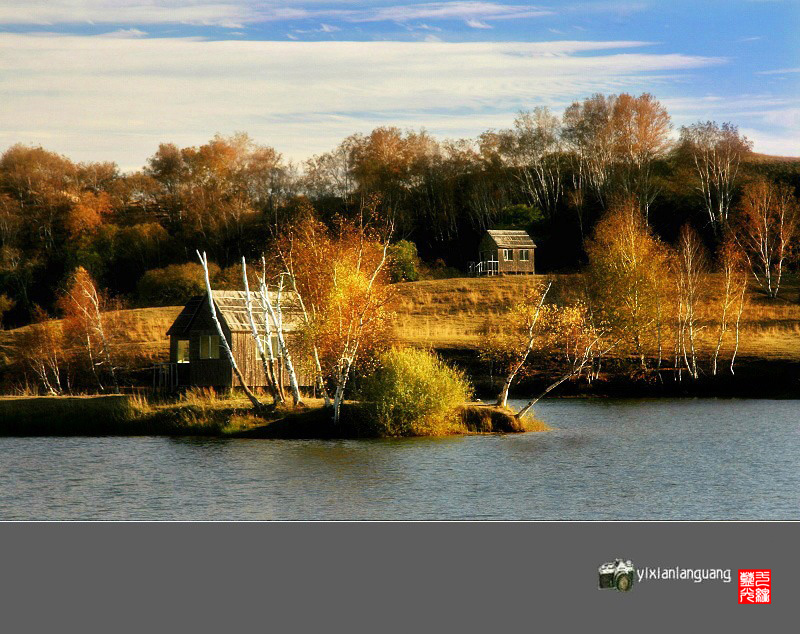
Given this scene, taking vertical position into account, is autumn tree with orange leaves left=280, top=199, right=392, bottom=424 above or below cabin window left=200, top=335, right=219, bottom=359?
above

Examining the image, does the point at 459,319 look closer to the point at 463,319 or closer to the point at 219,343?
the point at 463,319

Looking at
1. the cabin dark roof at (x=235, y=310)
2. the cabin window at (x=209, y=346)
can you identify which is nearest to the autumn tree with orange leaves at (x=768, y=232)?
the cabin dark roof at (x=235, y=310)

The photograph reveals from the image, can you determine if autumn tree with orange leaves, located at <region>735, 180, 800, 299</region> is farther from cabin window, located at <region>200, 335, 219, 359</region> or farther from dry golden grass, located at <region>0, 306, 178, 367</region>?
cabin window, located at <region>200, 335, 219, 359</region>

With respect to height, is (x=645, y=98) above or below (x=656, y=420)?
above

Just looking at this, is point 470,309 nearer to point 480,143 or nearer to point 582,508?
point 480,143

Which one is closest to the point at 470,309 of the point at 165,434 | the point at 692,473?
the point at 165,434

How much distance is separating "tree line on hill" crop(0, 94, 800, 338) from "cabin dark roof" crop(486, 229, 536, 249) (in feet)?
12.6

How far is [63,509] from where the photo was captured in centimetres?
2727

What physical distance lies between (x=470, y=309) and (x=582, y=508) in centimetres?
5724

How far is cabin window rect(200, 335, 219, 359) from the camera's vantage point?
52.3 metres

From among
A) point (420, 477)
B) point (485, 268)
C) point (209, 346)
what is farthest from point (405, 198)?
point (420, 477)
